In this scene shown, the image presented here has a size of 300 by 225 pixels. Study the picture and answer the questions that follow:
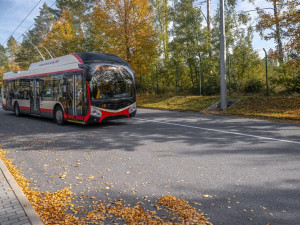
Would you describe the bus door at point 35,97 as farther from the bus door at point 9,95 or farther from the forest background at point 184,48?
the forest background at point 184,48

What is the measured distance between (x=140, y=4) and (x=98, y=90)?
578 inches

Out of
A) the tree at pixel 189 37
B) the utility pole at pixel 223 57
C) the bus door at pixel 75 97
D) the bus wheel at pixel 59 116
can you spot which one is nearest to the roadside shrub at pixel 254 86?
the utility pole at pixel 223 57

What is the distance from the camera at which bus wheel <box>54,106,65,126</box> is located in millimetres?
12128

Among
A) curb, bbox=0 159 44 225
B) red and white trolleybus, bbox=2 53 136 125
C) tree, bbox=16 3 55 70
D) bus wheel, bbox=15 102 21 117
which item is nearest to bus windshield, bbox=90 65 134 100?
red and white trolleybus, bbox=2 53 136 125

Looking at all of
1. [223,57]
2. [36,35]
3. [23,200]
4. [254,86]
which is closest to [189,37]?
[254,86]

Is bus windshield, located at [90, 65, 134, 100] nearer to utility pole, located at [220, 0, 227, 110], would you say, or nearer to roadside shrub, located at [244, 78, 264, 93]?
utility pole, located at [220, 0, 227, 110]

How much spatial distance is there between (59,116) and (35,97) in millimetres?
3126

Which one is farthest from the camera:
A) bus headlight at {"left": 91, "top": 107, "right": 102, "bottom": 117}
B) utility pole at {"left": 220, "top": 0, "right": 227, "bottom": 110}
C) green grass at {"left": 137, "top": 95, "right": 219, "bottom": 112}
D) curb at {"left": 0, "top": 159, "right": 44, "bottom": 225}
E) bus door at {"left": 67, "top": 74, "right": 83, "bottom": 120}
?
green grass at {"left": 137, "top": 95, "right": 219, "bottom": 112}

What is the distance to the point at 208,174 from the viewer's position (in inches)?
202

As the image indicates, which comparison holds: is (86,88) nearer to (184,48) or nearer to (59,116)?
(59,116)

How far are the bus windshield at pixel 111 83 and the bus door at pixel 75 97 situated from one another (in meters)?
0.63

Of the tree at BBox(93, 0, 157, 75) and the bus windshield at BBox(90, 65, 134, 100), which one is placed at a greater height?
the tree at BBox(93, 0, 157, 75)

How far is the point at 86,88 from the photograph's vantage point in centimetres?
1048

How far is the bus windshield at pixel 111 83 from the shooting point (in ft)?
34.9
